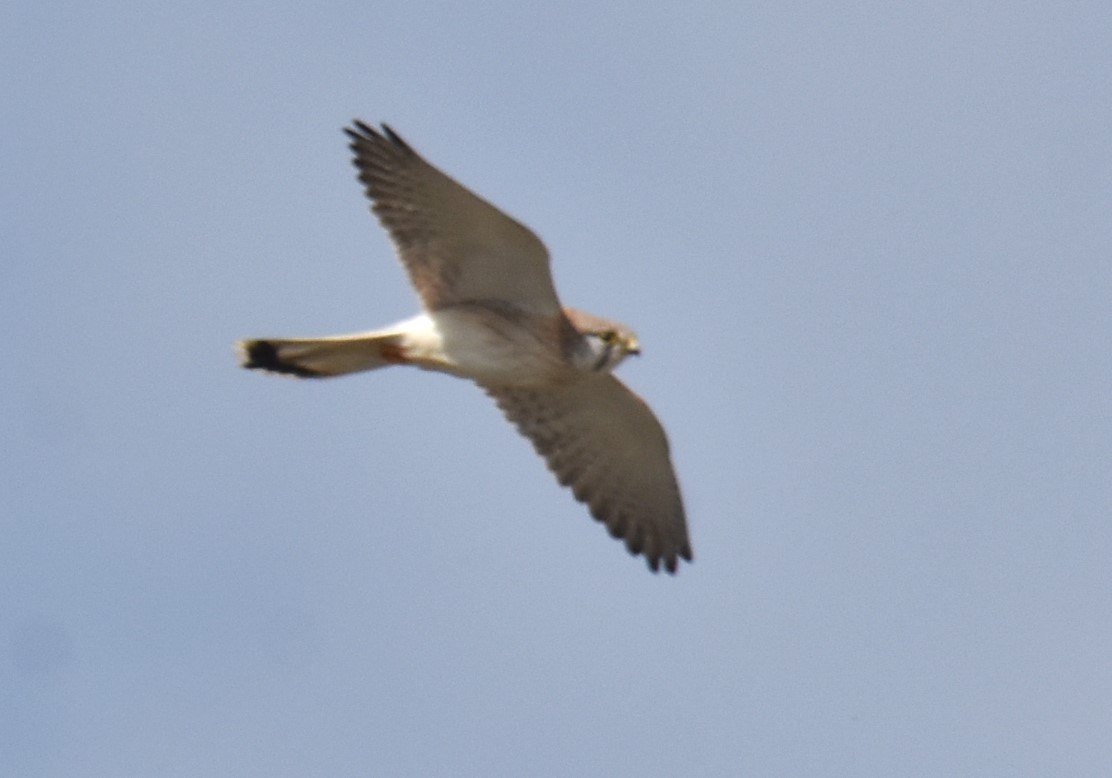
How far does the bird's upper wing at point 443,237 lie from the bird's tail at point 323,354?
329 mm

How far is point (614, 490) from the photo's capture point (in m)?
12.3

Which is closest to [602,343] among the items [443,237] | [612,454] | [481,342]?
[481,342]

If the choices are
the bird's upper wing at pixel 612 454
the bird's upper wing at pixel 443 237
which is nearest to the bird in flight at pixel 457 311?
the bird's upper wing at pixel 443 237

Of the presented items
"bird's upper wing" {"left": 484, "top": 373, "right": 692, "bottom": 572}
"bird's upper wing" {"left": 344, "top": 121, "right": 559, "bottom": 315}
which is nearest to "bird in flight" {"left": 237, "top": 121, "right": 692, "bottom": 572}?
"bird's upper wing" {"left": 344, "top": 121, "right": 559, "bottom": 315}

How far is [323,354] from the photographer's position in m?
11.2

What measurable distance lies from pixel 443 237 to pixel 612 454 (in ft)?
5.95

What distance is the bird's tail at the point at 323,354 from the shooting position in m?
11.1

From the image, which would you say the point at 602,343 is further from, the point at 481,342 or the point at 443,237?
the point at 443,237

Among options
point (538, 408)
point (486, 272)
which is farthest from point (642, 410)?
point (486, 272)

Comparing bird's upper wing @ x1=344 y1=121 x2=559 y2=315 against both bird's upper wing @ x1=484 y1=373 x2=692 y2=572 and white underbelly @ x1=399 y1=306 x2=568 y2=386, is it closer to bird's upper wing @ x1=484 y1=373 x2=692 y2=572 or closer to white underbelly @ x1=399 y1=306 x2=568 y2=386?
white underbelly @ x1=399 y1=306 x2=568 y2=386

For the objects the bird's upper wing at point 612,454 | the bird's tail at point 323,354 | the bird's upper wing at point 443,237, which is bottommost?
the bird's upper wing at point 612,454

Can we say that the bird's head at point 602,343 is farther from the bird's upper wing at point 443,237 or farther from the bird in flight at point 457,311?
the bird's upper wing at point 443,237

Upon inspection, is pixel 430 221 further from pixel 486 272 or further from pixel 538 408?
pixel 538 408

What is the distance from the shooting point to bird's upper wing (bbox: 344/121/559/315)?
10.9m
